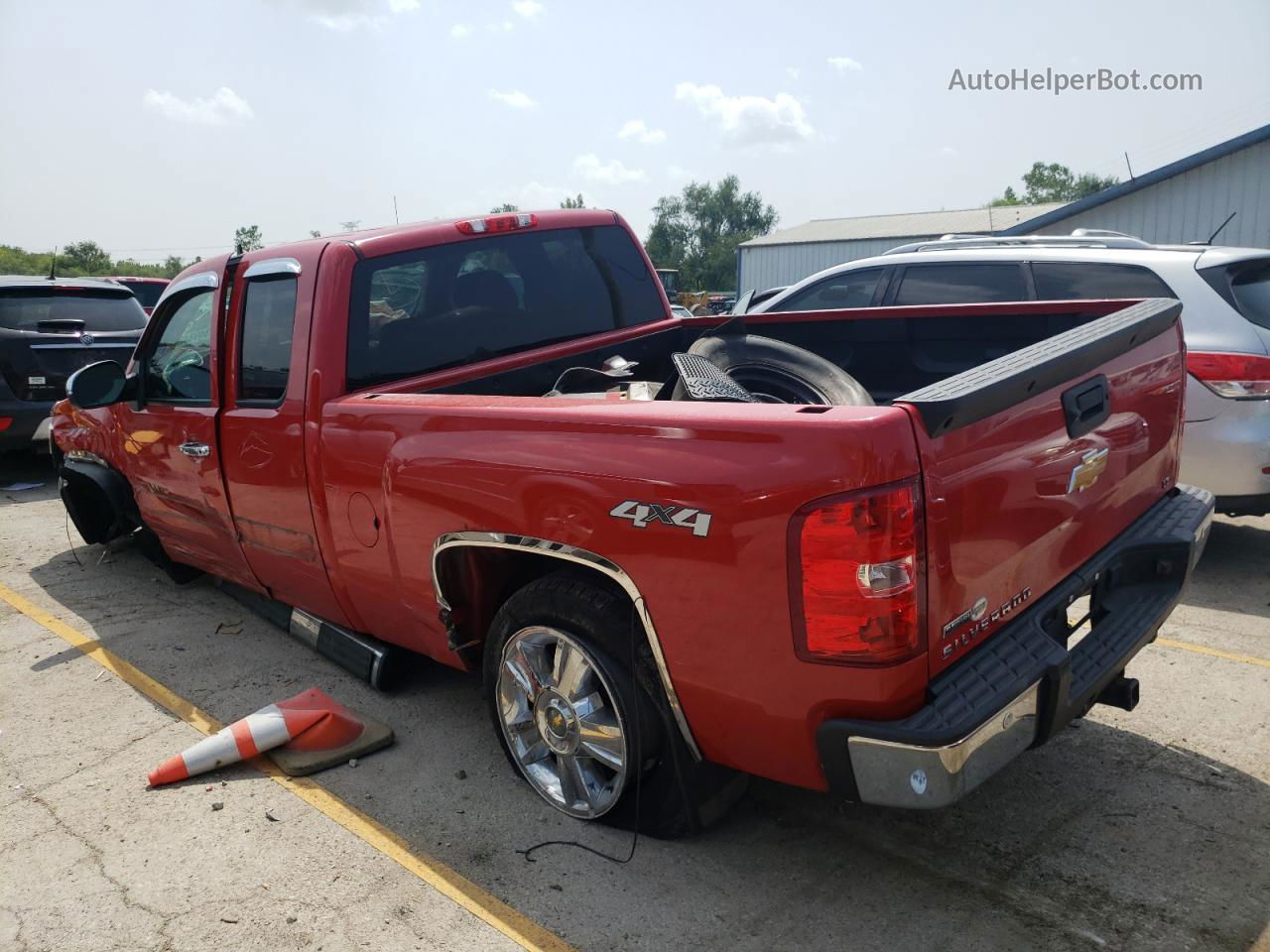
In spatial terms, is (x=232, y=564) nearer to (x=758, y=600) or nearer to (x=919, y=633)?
(x=758, y=600)

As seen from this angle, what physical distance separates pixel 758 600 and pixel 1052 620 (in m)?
0.97

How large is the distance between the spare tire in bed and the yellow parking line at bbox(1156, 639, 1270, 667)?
1.96m

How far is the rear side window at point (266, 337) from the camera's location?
394 centimetres

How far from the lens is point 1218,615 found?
4777mm

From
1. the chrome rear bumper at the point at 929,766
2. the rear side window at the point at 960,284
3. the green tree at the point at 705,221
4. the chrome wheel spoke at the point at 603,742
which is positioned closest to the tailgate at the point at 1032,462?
the chrome rear bumper at the point at 929,766

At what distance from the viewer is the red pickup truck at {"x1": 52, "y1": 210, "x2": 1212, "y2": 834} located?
7.27 ft

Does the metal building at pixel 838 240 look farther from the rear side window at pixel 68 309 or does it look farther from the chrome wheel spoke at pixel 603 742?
the chrome wheel spoke at pixel 603 742

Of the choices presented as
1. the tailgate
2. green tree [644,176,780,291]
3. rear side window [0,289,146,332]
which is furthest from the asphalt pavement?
green tree [644,176,780,291]

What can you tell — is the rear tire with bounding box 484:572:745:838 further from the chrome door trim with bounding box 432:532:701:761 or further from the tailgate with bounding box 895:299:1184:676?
the tailgate with bounding box 895:299:1184:676

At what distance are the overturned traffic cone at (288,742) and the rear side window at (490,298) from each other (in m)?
1.29

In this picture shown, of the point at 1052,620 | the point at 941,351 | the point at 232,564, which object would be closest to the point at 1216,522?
the point at 941,351

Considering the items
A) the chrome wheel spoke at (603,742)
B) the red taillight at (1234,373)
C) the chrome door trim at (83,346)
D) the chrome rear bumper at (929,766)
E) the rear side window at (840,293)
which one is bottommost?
the chrome wheel spoke at (603,742)

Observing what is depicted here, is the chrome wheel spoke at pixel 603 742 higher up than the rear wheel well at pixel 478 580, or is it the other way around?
the rear wheel well at pixel 478 580

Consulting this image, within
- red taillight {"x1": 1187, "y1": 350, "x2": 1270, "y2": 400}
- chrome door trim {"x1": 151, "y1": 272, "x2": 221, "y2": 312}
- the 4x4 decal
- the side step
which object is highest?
chrome door trim {"x1": 151, "y1": 272, "x2": 221, "y2": 312}
